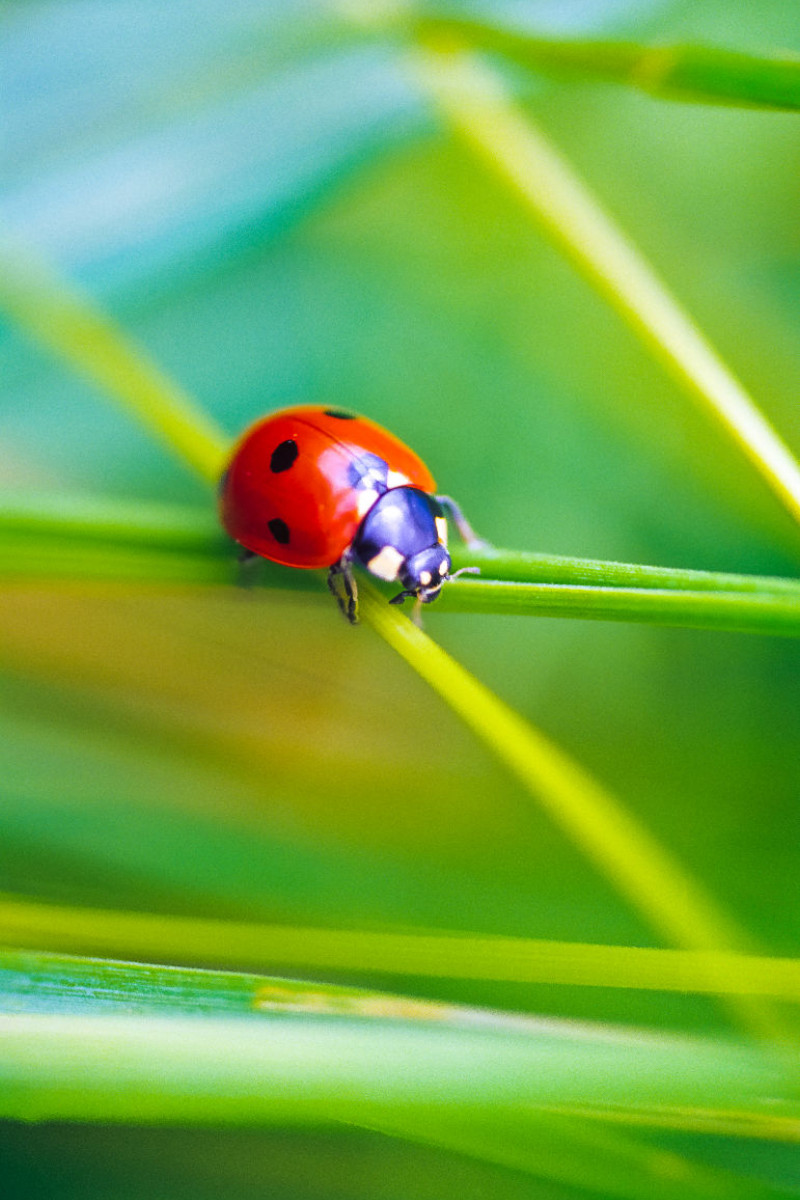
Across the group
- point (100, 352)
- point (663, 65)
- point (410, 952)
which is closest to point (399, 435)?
point (100, 352)

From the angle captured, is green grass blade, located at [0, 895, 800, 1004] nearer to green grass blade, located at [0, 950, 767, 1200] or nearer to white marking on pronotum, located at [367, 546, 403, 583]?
green grass blade, located at [0, 950, 767, 1200]

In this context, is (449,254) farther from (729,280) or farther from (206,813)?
(206,813)

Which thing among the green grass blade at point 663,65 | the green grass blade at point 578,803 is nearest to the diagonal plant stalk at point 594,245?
the green grass blade at point 663,65

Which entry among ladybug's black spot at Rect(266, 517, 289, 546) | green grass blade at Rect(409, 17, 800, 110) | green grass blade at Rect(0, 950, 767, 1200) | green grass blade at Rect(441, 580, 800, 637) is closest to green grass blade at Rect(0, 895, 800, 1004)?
green grass blade at Rect(0, 950, 767, 1200)

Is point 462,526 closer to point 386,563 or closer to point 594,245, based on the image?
point 386,563

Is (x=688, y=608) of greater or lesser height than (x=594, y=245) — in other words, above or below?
below

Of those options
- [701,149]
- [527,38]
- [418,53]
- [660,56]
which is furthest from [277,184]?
[701,149]

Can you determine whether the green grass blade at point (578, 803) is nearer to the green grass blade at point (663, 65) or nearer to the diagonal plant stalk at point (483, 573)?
the diagonal plant stalk at point (483, 573)
